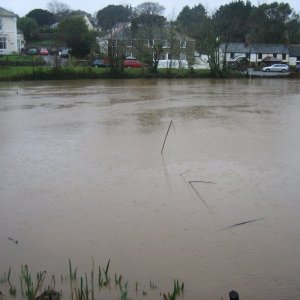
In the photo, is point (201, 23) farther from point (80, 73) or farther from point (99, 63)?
point (80, 73)

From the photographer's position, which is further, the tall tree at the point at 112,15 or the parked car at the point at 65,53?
the tall tree at the point at 112,15

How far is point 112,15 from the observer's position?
65.6 m

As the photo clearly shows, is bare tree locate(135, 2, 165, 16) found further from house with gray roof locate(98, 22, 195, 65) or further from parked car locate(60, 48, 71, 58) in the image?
house with gray roof locate(98, 22, 195, 65)

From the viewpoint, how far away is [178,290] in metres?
3.55

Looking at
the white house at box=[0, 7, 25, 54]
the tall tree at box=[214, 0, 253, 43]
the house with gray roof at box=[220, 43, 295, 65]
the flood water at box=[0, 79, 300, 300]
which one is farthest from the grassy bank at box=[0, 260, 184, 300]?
the tall tree at box=[214, 0, 253, 43]

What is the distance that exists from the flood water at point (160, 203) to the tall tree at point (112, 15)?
177 ft

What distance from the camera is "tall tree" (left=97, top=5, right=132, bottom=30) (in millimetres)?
63188

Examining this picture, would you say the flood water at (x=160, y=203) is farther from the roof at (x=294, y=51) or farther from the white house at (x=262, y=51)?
the roof at (x=294, y=51)

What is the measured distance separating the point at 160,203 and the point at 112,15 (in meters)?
63.2

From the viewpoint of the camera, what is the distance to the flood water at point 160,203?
4012mm

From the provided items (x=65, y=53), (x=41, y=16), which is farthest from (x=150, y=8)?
(x=41, y=16)

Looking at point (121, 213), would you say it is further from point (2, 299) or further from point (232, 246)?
point (2, 299)

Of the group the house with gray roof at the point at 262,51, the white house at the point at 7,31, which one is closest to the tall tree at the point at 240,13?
the house with gray roof at the point at 262,51

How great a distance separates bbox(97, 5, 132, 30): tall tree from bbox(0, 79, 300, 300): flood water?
177 feet
